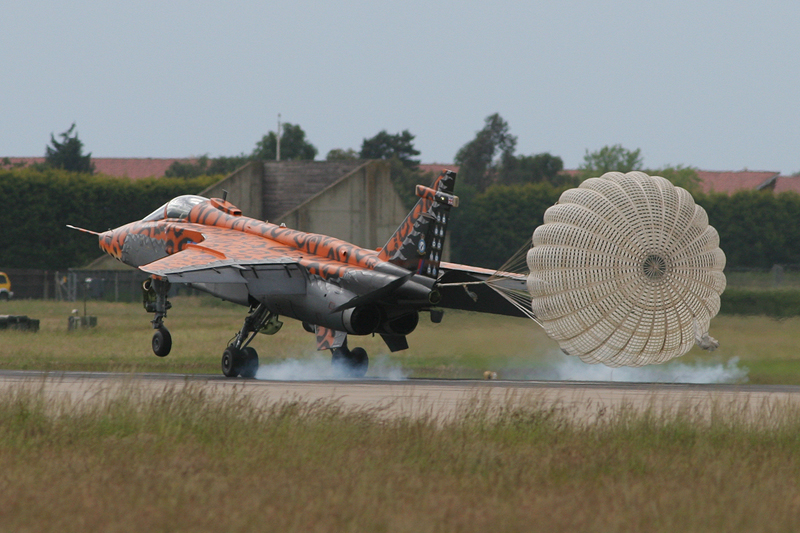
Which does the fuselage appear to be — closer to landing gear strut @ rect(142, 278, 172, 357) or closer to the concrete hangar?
landing gear strut @ rect(142, 278, 172, 357)

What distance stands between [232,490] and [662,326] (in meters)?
12.9

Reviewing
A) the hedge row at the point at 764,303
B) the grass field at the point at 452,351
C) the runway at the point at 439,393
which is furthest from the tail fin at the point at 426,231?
the hedge row at the point at 764,303

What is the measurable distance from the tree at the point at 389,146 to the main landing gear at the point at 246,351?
93480mm

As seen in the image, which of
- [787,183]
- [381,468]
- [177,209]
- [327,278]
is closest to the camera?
[381,468]

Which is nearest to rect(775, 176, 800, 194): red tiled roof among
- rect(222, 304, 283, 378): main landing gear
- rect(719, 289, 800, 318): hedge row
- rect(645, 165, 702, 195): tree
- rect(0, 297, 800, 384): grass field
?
rect(645, 165, 702, 195): tree

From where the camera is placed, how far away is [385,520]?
348 inches

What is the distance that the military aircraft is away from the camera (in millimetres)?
22484

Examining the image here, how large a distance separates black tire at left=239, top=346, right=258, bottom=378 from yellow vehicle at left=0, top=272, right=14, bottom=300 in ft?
148

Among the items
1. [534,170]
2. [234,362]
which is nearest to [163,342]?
[234,362]

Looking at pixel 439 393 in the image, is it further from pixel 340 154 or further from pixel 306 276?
pixel 340 154

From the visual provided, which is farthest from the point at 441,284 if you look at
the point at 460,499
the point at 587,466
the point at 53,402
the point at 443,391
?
the point at 460,499

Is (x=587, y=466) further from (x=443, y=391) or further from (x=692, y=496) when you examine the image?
(x=443, y=391)

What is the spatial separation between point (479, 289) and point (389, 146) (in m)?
94.8

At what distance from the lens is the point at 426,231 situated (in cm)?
2233
